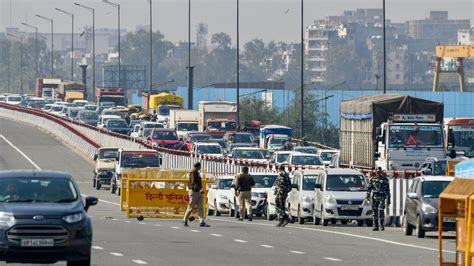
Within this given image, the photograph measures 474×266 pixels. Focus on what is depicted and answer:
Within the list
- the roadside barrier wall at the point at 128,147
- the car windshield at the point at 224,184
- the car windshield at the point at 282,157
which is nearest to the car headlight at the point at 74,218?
the roadside barrier wall at the point at 128,147

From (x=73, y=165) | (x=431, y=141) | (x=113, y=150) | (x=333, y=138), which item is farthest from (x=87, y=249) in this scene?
(x=333, y=138)

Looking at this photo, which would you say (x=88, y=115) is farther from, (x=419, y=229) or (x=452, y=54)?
(x=419, y=229)

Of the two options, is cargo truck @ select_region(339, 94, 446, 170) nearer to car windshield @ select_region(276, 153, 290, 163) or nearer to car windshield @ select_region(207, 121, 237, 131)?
car windshield @ select_region(276, 153, 290, 163)

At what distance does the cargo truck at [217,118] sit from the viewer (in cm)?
8906

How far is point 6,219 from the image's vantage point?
22250 millimetres

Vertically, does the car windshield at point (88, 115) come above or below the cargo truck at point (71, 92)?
below

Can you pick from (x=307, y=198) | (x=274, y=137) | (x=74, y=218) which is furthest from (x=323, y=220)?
(x=274, y=137)

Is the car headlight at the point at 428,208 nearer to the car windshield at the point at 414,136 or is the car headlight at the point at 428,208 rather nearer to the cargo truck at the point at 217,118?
the car windshield at the point at 414,136

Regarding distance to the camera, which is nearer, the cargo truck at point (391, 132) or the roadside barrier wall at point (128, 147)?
the roadside barrier wall at point (128, 147)

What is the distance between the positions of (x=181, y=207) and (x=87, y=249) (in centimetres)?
1750

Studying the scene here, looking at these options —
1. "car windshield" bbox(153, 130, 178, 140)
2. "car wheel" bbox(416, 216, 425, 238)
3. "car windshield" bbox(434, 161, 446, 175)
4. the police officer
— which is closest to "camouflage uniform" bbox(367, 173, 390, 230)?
the police officer

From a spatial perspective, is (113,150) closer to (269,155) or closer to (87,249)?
(269,155)

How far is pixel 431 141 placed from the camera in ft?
165

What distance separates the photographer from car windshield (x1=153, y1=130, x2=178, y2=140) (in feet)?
272
